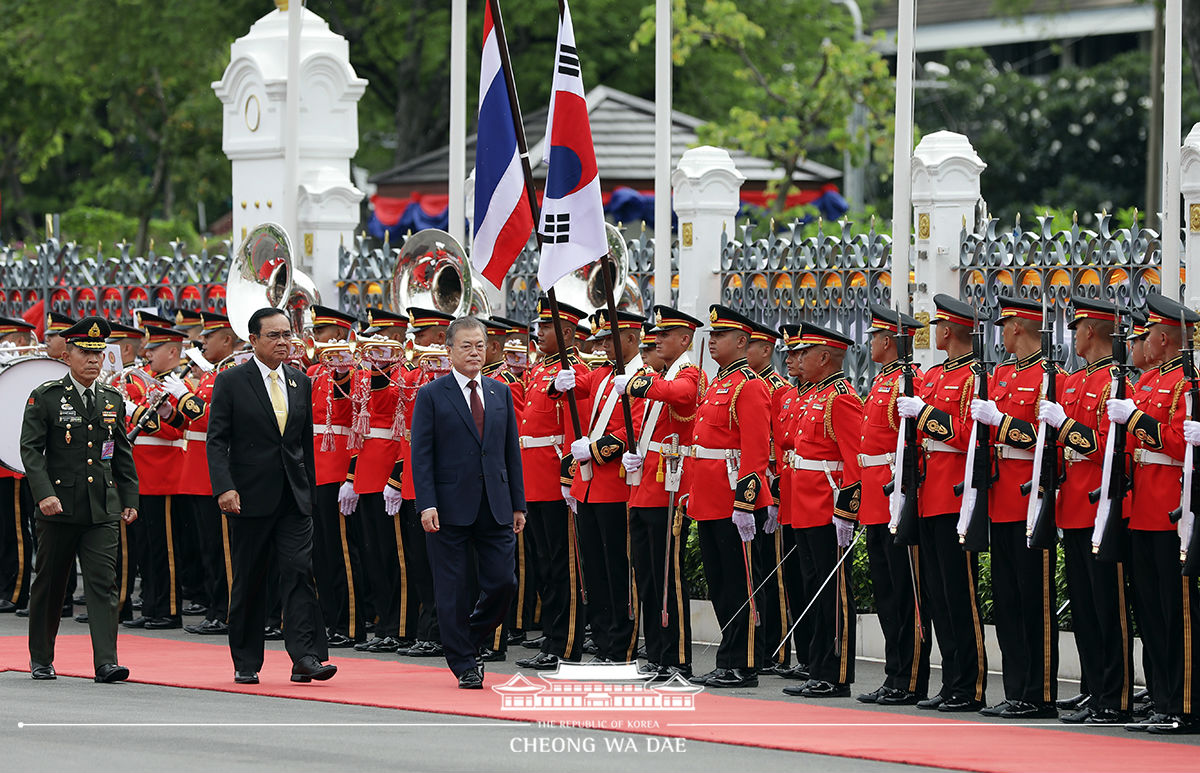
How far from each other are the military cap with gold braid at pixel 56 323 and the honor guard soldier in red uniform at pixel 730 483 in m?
5.35

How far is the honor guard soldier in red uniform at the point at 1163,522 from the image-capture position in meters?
9.58

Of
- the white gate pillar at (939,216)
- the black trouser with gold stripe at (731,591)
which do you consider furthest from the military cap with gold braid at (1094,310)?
the white gate pillar at (939,216)

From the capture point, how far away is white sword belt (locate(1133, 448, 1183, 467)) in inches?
380

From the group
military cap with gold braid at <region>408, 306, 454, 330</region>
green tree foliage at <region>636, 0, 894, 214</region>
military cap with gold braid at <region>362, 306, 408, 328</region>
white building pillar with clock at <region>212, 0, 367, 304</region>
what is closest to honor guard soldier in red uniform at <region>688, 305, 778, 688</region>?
military cap with gold braid at <region>408, 306, 454, 330</region>

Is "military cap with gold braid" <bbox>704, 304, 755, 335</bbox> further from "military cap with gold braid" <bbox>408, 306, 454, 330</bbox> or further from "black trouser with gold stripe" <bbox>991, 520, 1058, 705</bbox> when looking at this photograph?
"military cap with gold braid" <bbox>408, 306, 454, 330</bbox>

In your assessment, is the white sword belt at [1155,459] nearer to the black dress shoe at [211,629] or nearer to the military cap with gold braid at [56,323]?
the black dress shoe at [211,629]

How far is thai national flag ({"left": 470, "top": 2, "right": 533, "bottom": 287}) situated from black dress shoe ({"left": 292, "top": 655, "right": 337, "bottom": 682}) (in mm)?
2577

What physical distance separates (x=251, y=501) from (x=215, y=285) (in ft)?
22.2

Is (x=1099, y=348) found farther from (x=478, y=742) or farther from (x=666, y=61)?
(x=666, y=61)

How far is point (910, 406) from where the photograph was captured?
33.8ft

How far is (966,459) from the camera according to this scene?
10.3 meters

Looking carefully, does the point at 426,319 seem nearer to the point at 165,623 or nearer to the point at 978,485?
the point at 165,623

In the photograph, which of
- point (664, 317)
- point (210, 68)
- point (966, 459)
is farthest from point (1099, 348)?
point (210, 68)

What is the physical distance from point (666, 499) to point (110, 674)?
3172mm
